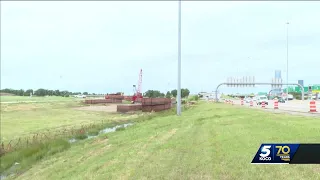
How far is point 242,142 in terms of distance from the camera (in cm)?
1179

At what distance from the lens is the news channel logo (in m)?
6.25

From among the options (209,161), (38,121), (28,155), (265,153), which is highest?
(265,153)

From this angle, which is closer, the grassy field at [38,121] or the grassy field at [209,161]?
the grassy field at [209,161]

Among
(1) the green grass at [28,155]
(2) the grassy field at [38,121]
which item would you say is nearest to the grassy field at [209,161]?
(1) the green grass at [28,155]

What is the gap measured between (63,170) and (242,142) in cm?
743

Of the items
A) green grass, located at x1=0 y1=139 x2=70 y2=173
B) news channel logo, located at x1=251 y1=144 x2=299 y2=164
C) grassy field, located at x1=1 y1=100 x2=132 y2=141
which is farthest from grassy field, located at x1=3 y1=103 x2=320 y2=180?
grassy field, located at x1=1 y1=100 x2=132 y2=141

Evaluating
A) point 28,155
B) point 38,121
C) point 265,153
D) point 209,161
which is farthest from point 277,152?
point 38,121

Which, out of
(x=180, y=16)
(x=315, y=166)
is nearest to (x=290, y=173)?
(x=315, y=166)

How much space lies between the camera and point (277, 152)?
20.5 feet

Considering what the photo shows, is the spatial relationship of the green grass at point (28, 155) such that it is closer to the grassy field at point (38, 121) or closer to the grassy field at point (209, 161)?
the grassy field at point (209, 161)

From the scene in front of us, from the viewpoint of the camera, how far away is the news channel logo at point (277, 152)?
6.25 m

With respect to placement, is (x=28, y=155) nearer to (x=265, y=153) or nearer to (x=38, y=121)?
(x=265, y=153)

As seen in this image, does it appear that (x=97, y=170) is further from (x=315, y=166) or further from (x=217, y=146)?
(x=315, y=166)

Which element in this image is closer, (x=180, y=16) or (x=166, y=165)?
(x=166, y=165)
